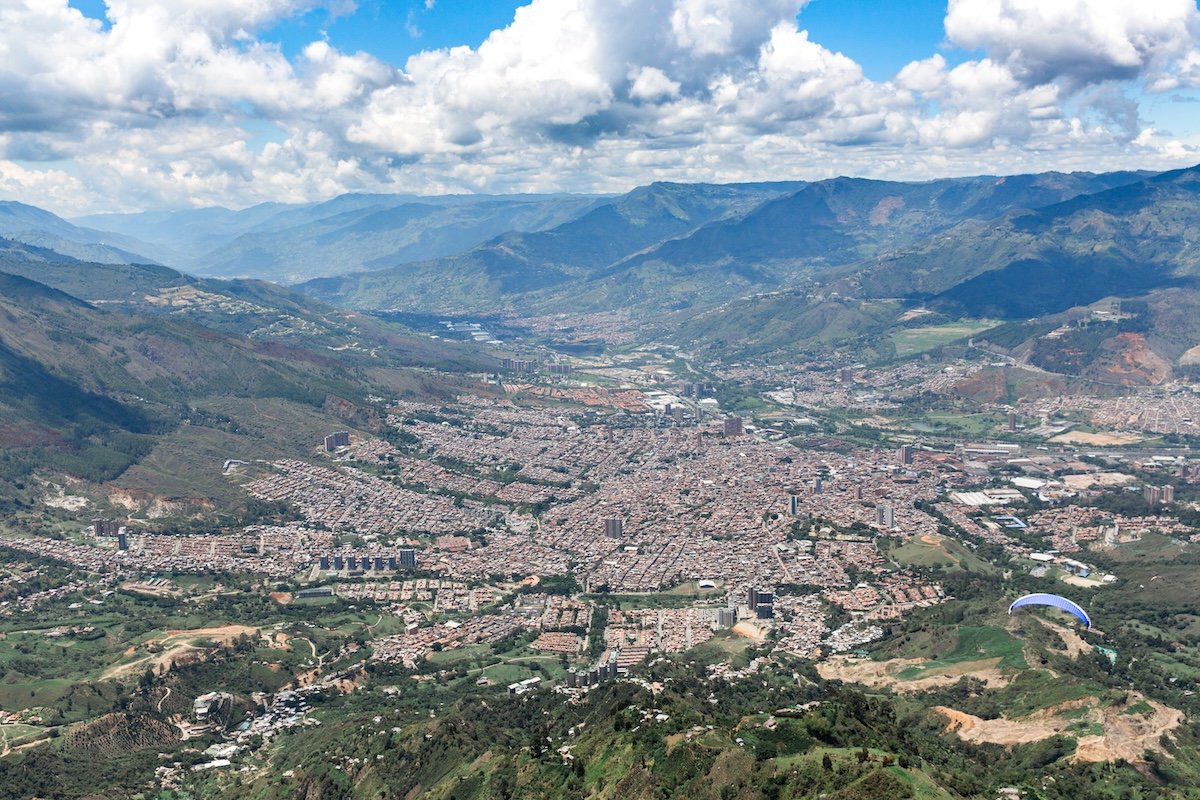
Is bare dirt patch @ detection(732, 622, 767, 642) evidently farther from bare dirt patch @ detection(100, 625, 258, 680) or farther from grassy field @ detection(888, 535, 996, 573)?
bare dirt patch @ detection(100, 625, 258, 680)

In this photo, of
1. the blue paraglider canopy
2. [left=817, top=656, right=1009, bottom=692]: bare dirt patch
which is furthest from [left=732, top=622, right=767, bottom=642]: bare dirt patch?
the blue paraglider canopy

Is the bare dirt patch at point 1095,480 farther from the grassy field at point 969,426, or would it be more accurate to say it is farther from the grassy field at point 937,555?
the grassy field at point 937,555

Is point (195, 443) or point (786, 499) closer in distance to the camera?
point (786, 499)

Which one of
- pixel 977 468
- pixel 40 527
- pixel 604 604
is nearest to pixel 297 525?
pixel 40 527

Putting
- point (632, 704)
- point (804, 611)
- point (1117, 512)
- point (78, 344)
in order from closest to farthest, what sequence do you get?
point (632, 704)
point (804, 611)
point (1117, 512)
point (78, 344)

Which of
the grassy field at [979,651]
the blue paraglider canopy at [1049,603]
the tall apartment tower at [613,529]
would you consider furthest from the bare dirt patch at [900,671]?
the tall apartment tower at [613,529]

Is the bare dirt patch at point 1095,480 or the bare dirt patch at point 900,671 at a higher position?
the bare dirt patch at point 1095,480

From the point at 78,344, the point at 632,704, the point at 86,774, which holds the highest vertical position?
the point at 78,344

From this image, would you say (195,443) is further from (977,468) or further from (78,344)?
(977,468)
